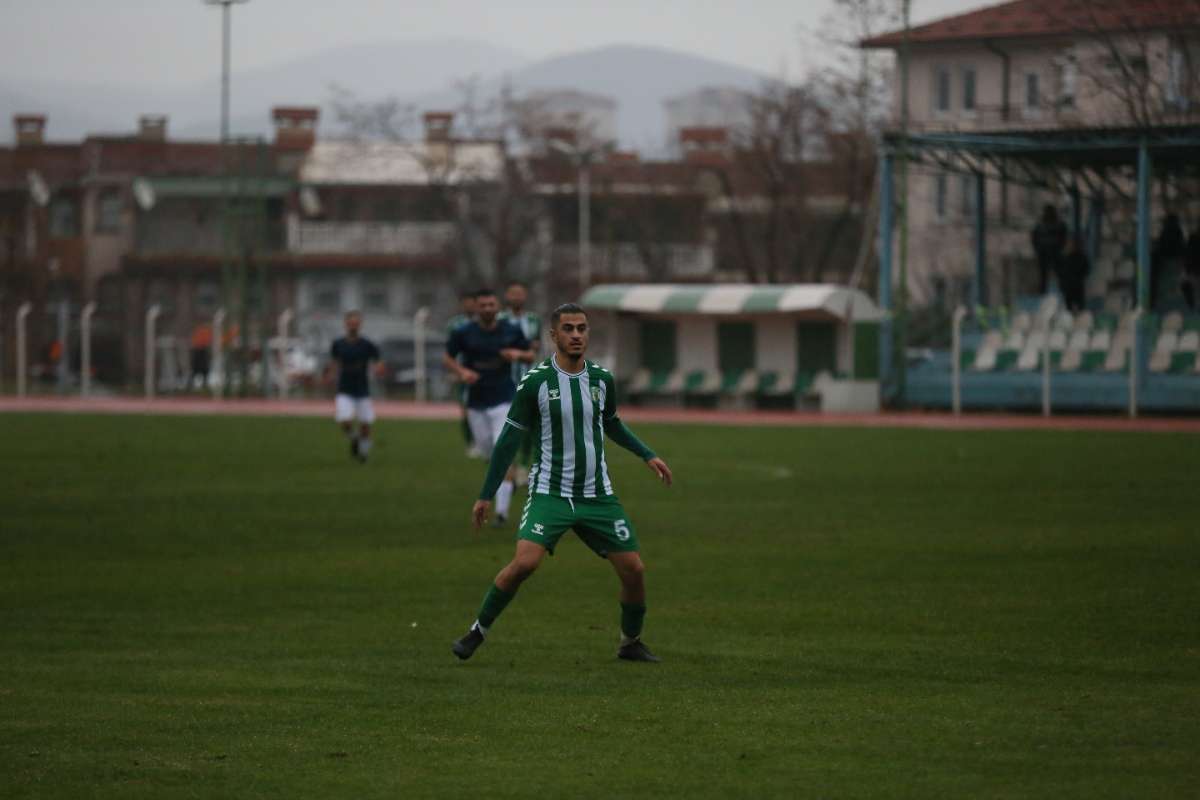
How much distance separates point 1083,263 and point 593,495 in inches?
1410

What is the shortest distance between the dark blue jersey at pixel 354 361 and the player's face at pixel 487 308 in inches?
341

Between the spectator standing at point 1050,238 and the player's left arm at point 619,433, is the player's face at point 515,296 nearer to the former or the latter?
the player's left arm at point 619,433

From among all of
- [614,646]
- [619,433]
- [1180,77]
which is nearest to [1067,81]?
[1180,77]

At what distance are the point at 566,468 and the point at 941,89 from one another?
63.9 metres

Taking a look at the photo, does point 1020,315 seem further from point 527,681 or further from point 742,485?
point 527,681

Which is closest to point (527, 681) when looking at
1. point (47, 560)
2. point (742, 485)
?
point (47, 560)

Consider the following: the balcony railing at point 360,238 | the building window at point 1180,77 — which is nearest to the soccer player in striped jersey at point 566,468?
the building window at point 1180,77

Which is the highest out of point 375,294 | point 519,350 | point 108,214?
point 108,214

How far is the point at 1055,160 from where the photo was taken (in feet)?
155

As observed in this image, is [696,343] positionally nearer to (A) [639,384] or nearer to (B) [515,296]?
(A) [639,384]

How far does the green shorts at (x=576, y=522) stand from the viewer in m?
10.9

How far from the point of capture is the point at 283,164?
3659 inches

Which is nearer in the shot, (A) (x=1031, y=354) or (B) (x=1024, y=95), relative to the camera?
(A) (x=1031, y=354)

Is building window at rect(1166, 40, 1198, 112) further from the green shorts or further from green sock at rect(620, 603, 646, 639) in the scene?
the green shorts
